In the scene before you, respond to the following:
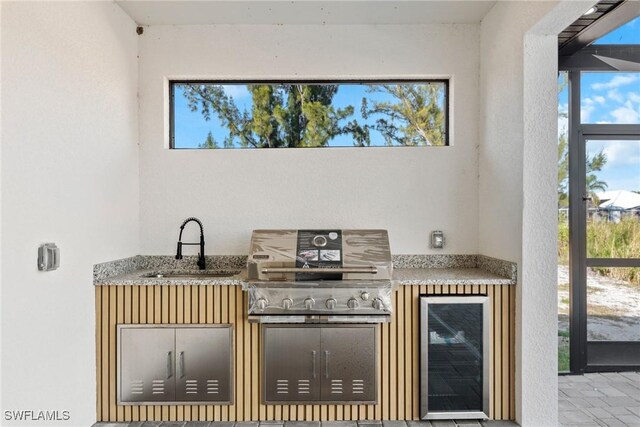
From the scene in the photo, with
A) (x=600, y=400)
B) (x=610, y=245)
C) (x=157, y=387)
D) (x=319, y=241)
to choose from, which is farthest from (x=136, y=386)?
(x=610, y=245)

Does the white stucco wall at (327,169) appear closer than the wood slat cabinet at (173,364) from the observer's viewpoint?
No

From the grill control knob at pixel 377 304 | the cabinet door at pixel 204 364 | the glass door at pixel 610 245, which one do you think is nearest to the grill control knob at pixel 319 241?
the grill control knob at pixel 377 304

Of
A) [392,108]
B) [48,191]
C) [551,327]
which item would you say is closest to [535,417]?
[551,327]

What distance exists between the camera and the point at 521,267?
245 centimetres

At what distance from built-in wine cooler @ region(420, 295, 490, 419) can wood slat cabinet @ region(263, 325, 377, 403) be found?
1.18ft

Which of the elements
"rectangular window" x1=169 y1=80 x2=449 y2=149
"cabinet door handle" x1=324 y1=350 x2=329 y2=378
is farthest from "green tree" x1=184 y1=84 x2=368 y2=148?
"cabinet door handle" x1=324 y1=350 x2=329 y2=378

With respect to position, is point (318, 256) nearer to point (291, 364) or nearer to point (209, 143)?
point (291, 364)

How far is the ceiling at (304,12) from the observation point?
109 inches

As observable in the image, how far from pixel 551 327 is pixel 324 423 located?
1582mm

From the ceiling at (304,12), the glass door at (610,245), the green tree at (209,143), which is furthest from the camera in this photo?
the glass door at (610,245)

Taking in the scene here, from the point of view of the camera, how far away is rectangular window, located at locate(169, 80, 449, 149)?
3180 mm

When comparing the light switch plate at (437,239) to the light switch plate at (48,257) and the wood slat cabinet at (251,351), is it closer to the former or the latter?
the wood slat cabinet at (251,351)

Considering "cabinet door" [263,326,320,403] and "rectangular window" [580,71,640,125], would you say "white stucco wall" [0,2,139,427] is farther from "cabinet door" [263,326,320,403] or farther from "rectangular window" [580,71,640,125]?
"rectangular window" [580,71,640,125]

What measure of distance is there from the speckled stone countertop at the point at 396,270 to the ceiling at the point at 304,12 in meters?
1.86
